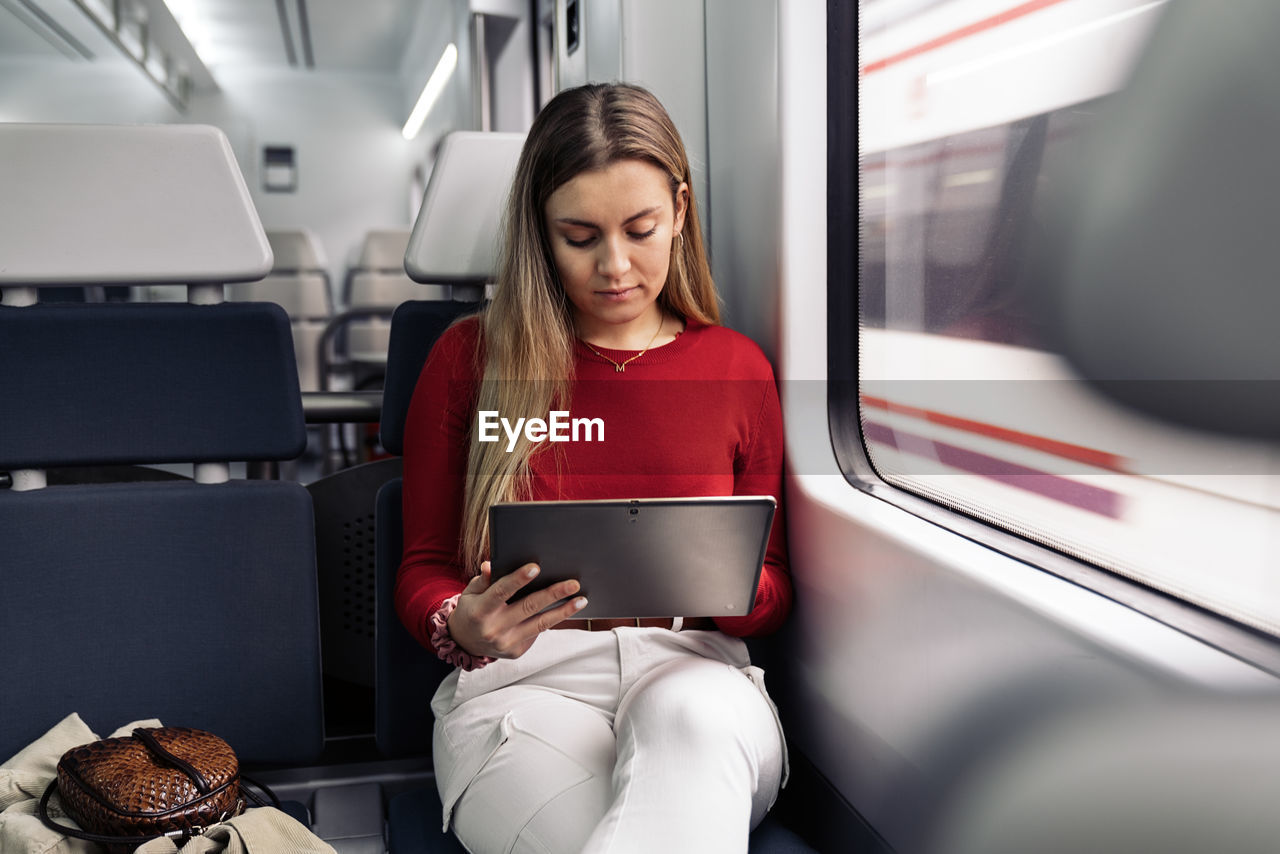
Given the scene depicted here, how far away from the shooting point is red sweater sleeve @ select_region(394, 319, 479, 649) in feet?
4.40

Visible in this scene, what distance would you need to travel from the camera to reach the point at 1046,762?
0.87m

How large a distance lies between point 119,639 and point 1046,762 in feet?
4.10

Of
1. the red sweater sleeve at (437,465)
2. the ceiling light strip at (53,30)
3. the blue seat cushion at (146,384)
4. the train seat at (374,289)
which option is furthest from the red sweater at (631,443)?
the ceiling light strip at (53,30)

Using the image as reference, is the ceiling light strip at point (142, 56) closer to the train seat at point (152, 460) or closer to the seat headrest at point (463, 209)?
the train seat at point (152, 460)

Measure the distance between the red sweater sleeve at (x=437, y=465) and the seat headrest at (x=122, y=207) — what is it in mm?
354

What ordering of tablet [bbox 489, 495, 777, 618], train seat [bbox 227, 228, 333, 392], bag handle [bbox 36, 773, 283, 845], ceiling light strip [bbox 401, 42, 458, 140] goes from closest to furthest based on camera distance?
tablet [bbox 489, 495, 777, 618]
bag handle [bbox 36, 773, 283, 845]
train seat [bbox 227, 228, 333, 392]
ceiling light strip [bbox 401, 42, 458, 140]

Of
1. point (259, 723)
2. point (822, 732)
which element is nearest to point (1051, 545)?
point (822, 732)

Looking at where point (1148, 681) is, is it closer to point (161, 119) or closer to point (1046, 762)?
point (1046, 762)

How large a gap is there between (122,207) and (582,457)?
0.77 metres

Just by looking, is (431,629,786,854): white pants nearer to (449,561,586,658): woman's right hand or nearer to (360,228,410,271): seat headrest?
(449,561,586,658): woman's right hand

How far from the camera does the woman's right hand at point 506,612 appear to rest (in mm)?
1056

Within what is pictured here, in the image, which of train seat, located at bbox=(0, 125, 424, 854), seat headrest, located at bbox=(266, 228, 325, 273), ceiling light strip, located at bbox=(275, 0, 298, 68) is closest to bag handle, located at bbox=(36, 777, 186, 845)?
train seat, located at bbox=(0, 125, 424, 854)

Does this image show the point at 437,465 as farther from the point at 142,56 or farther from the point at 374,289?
the point at 142,56

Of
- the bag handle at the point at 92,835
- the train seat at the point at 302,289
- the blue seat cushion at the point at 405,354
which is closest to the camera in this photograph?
the bag handle at the point at 92,835
